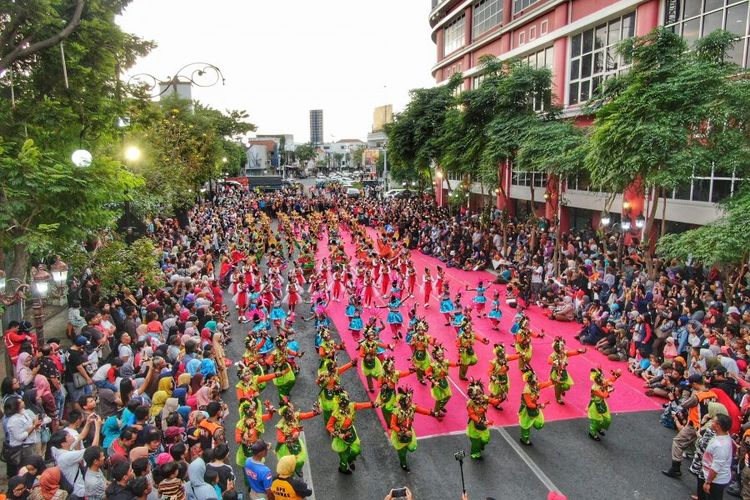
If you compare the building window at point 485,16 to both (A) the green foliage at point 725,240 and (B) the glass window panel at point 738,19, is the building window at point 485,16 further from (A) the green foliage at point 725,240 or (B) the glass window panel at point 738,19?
(A) the green foliage at point 725,240

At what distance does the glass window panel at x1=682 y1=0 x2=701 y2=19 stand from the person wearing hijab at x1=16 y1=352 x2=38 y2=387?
70.5 ft

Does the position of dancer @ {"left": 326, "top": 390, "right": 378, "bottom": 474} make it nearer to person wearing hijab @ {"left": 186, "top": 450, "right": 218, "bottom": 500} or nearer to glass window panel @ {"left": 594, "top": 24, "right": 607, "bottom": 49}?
person wearing hijab @ {"left": 186, "top": 450, "right": 218, "bottom": 500}

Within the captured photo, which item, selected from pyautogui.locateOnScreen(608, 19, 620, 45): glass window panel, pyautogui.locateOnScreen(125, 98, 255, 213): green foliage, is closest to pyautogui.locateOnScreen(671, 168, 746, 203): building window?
pyautogui.locateOnScreen(608, 19, 620, 45): glass window panel

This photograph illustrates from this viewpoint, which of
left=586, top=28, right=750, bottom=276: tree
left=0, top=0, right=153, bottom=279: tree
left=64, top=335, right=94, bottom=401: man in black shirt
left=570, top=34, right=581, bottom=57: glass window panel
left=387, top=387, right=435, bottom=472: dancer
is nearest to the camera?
left=387, top=387, right=435, bottom=472: dancer

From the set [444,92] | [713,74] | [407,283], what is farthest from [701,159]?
[444,92]

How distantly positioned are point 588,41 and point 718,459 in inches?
860

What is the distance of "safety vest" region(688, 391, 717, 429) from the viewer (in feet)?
25.3

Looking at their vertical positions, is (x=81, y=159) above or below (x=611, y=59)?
below

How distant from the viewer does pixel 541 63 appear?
91.8 ft

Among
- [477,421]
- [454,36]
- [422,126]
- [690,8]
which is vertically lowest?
[477,421]

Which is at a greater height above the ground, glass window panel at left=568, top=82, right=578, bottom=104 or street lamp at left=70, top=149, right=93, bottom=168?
glass window panel at left=568, top=82, right=578, bottom=104

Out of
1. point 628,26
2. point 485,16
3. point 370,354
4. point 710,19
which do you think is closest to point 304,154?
point 485,16

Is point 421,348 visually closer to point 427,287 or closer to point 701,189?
point 427,287

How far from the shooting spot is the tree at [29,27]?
28.7 feet
